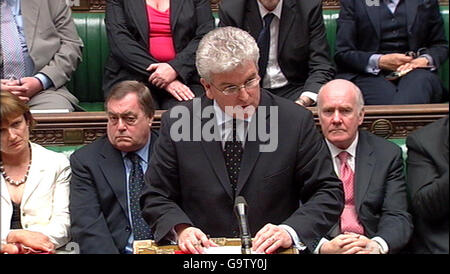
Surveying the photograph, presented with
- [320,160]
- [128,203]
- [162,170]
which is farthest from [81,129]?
[320,160]

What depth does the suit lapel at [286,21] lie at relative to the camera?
9.96 feet

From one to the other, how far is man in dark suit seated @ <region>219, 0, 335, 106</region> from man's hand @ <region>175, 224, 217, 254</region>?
4.09 ft

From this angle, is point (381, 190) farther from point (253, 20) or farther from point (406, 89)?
point (253, 20)

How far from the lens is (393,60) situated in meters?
3.11

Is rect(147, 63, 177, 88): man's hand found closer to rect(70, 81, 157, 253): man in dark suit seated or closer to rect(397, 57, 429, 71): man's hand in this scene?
rect(70, 81, 157, 253): man in dark suit seated

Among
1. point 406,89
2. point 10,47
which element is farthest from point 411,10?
point 10,47

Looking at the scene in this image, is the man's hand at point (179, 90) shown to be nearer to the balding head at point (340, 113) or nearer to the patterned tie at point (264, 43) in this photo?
the patterned tie at point (264, 43)

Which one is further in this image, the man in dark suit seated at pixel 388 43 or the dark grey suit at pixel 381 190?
the man in dark suit seated at pixel 388 43

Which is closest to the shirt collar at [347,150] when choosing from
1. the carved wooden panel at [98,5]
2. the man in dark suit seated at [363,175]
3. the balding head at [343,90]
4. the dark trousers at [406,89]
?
the man in dark suit seated at [363,175]

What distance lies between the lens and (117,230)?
2359 mm

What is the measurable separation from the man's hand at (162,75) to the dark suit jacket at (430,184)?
43.3 inches

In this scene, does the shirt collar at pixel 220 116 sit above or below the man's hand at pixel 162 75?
above

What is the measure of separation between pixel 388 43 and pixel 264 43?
0.50m

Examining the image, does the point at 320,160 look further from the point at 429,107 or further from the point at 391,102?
the point at 391,102
